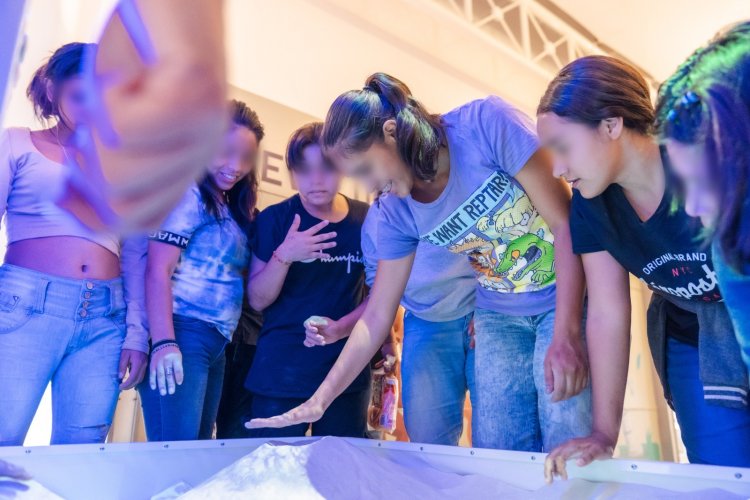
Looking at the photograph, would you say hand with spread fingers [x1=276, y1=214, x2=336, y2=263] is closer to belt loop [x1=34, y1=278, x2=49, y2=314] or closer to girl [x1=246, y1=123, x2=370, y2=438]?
girl [x1=246, y1=123, x2=370, y2=438]

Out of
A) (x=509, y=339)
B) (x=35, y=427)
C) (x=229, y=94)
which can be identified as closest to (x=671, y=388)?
(x=509, y=339)

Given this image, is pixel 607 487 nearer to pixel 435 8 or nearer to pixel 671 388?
pixel 671 388

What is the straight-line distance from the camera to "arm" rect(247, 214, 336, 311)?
1193 millimetres

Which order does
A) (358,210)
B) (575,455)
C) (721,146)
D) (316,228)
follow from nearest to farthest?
(721,146), (575,455), (316,228), (358,210)

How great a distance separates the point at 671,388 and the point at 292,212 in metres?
0.80

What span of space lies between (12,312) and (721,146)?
0.94 metres

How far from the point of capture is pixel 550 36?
11.2 ft

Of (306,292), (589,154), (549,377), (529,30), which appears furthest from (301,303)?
(529,30)

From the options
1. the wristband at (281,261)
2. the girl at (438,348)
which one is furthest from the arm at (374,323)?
the wristband at (281,261)

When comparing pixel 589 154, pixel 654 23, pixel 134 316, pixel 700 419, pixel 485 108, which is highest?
pixel 654 23

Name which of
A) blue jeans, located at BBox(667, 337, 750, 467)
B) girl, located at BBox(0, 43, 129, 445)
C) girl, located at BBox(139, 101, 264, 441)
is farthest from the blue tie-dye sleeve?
blue jeans, located at BBox(667, 337, 750, 467)

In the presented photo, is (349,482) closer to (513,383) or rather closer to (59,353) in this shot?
(513,383)

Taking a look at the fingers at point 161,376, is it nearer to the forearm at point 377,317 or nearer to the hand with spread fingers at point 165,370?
the hand with spread fingers at point 165,370

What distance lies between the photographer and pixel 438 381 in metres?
1.11
